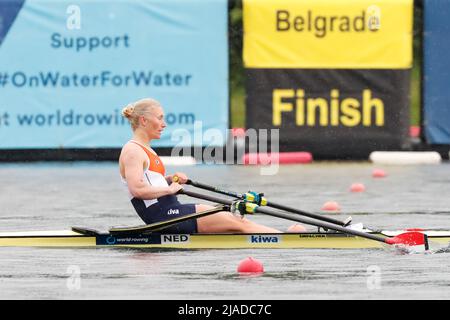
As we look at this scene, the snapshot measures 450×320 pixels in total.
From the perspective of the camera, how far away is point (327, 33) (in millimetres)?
23250

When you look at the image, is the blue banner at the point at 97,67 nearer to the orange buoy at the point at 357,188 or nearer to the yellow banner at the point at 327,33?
the yellow banner at the point at 327,33

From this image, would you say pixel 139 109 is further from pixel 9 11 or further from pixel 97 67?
pixel 9 11

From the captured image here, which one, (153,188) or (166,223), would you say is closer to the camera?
(166,223)

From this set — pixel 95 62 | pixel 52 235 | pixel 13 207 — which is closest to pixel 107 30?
pixel 95 62

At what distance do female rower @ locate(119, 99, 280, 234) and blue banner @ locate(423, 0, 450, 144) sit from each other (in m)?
12.4

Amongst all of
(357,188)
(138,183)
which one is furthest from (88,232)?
(357,188)

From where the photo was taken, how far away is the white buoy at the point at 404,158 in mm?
23156

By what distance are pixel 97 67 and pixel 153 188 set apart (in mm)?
11654

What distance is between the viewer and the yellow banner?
914 inches

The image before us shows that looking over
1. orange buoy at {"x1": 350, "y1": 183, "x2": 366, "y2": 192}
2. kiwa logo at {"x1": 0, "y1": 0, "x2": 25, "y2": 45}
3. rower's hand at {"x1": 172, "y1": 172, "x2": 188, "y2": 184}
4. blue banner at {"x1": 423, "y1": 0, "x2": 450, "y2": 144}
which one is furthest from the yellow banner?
rower's hand at {"x1": 172, "y1": 172, "x2": 188, "y2": 184}

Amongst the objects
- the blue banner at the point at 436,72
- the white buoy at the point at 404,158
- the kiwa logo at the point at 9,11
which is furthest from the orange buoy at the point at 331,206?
the kiwa logo at the point at 9,11

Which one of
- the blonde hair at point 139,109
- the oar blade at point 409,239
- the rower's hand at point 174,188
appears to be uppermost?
the blonde hair at point 139,109

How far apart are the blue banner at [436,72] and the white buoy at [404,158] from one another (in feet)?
1.71

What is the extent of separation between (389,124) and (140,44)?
454 centimetres
